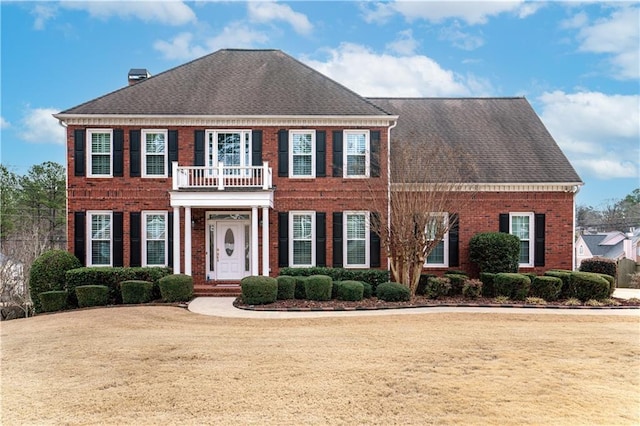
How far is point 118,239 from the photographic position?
17078 millimetres

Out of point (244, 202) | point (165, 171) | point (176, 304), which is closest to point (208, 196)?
point (244, 202)

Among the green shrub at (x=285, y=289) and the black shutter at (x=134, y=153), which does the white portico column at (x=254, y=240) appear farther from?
the black shutter at (x=134, y=153)

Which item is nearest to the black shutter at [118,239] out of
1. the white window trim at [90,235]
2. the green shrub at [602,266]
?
the white window trim at [90,235]

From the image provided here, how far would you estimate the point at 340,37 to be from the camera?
17.3 m

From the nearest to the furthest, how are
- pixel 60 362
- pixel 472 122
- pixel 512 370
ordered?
1. pixel 512 370
2. pixel 60 362
3. pixel 472 122

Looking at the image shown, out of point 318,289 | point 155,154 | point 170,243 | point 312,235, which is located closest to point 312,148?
point 312,235

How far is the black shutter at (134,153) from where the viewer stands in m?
17.1

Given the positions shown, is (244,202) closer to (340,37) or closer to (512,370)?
(340,37)

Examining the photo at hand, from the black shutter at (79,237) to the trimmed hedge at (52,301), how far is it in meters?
1.97

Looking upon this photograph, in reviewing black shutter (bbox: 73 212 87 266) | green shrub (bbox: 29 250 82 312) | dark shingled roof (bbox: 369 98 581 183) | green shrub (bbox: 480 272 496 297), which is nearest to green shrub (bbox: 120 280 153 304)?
green shrub (bbox: 29 250 82 312)

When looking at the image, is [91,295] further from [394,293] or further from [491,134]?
[491,134]

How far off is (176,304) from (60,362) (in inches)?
248

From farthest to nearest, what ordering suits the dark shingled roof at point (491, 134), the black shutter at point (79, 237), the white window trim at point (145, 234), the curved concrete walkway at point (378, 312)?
the dark shingled roof at point (491, 134) → the white window trim at point (145, 234) → the black shutter at point (79, 237) → the curved concrete walkway at point (378, 312)

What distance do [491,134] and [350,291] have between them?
10.5 meters
